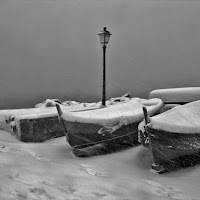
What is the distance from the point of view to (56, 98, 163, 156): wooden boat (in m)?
6.12

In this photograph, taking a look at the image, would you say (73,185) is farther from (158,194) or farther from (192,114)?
(192,114)

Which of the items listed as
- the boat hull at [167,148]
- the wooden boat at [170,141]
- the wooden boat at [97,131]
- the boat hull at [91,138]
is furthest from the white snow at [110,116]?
the boat hull at [167,148]

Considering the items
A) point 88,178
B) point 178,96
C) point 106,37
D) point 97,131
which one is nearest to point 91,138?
point 97,131

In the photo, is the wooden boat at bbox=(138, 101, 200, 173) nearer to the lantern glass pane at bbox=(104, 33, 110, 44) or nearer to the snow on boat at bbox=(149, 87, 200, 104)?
the lantern glass pane at bbox=(104, 33, 110, 44)

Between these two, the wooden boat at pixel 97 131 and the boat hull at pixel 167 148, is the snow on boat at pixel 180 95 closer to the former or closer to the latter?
the wooden boat at pixel 97 131

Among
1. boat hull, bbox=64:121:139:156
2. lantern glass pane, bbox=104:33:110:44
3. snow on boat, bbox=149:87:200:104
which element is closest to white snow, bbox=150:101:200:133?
boat hull, bbox=64:121:139:156

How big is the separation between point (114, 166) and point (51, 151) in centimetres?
177

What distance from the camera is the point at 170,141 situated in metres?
5.21

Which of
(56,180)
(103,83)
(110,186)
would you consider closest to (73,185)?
(56,180)

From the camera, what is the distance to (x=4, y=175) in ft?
14.0

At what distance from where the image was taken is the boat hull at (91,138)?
6102mm

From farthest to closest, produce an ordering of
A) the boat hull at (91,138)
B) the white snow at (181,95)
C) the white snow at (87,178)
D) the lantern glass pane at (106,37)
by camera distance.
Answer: the white snow at (181,95), the lantern glass pane at (106,37), the boat hull at (91,138), the white snow at (87,178)

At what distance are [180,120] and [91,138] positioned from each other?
1987 millimetres

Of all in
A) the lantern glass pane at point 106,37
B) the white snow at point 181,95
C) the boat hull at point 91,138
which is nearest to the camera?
the boat hull at point 91,138
